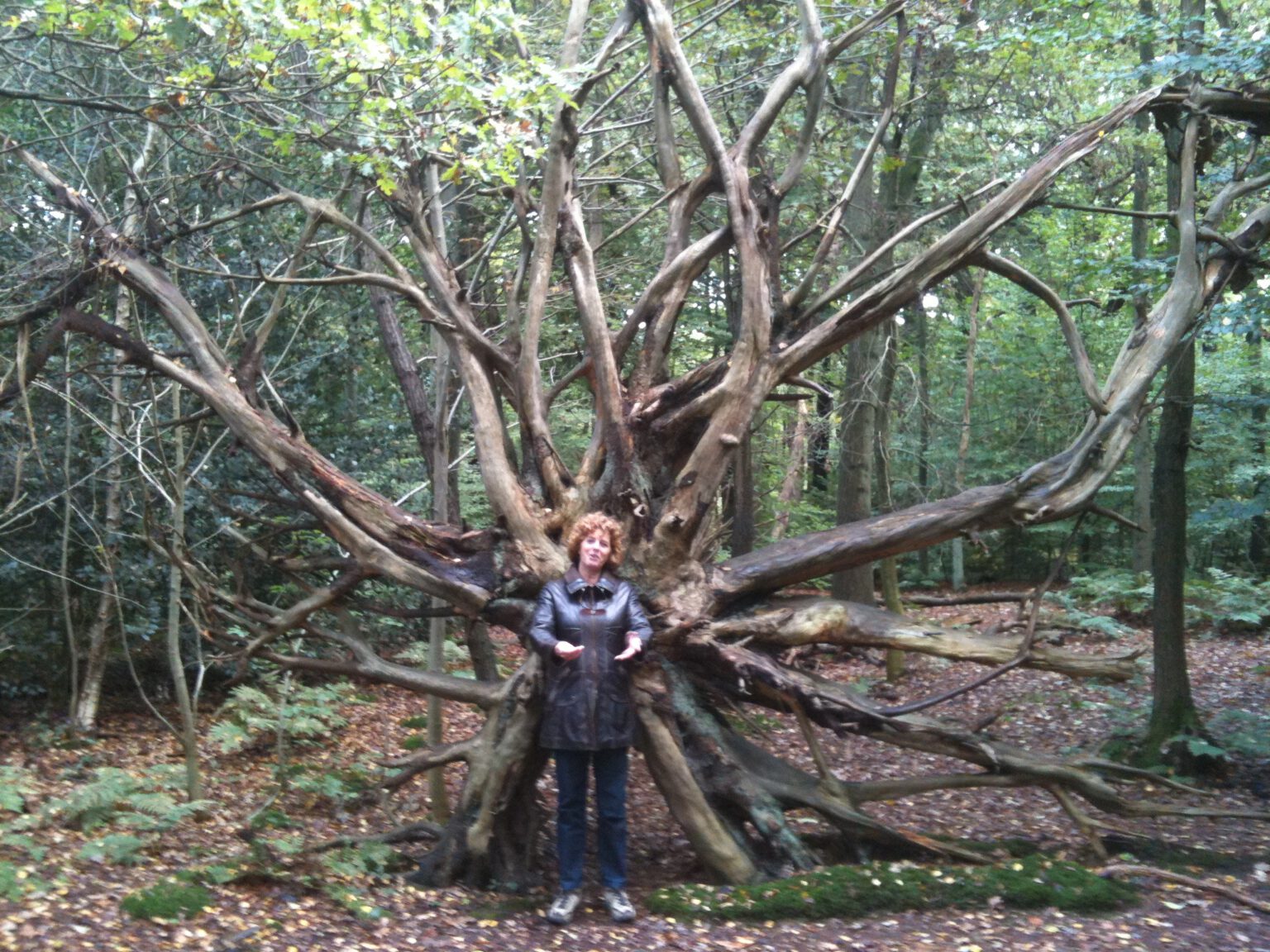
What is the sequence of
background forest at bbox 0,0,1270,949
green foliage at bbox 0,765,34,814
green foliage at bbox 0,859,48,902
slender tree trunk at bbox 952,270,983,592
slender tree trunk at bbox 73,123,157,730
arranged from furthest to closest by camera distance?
slender tree trunk at bbox 952,270,983,592
slender tree trunk at bbox 73,123,157,730
green foliage at bbox 0,765,34,814
background forest at bbox 0,0,1270,949
green foliage at bbox 0,859,48,902

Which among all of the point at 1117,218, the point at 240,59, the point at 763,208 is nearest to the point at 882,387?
the point at 763,208

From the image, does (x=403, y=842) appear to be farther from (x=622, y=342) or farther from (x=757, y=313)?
(x=757, y=313)

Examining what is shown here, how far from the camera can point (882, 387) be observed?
12.2m

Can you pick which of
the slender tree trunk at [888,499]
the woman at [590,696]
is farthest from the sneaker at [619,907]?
the slender tree trunk at [888,499]

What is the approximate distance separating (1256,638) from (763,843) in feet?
31.6

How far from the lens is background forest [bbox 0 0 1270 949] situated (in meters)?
6.58

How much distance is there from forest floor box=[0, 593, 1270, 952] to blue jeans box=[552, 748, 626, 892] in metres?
0.26

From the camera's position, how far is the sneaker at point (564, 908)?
5539 mm

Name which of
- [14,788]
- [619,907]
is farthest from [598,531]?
[14,788]

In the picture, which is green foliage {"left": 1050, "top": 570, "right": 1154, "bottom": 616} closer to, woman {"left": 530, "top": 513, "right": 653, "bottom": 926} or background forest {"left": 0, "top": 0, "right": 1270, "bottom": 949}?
background forest {"left": 0, "top": 0, "right": 1270, "bottom": 949}

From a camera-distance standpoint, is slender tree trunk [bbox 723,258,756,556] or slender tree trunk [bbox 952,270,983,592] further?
slender tree trunk [bbox 952,270,983,592]

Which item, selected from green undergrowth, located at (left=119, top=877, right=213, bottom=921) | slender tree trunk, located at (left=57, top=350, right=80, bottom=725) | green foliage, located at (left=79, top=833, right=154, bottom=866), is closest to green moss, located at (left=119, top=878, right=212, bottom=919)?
green undergrowth, located at (left=119, top=877, right=213, bottom=921)

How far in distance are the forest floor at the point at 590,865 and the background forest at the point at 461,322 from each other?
276mm

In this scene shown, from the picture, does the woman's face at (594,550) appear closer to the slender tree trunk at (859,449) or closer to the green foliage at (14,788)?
the green foliage at (14,788)
